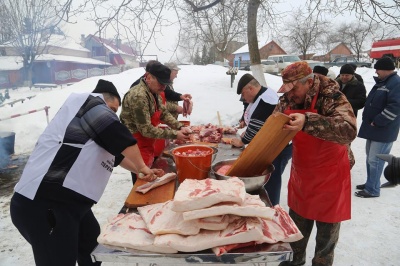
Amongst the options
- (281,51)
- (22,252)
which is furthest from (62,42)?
(22,252)

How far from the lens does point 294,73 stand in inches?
88.8

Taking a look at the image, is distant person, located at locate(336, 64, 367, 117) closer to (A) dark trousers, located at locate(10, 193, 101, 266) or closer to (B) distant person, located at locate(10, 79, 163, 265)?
(B) distant person, located at locate(10, 79, 163, 265)

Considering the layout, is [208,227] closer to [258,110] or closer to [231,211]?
[231,211]

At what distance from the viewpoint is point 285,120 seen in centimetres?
199

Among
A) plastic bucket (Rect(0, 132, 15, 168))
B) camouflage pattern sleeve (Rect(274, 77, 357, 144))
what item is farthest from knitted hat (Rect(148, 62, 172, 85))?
plastic bucket (Rect(0, 132, 15, 168))

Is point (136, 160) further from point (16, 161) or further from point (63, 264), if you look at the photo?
point (16, 161)

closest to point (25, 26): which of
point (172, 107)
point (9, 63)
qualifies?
point (9, 63)

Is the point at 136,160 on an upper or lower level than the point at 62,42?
lower

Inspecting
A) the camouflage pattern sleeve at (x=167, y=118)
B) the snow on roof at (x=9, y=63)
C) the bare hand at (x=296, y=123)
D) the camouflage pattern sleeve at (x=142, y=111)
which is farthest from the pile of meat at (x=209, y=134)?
the snow on roof at (x=9, y=63)

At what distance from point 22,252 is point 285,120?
3506mm

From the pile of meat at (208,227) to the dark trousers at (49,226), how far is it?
0.45m

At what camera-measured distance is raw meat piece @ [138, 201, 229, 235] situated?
1.43m

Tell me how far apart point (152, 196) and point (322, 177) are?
148cm

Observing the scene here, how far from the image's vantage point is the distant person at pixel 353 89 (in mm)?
4949
